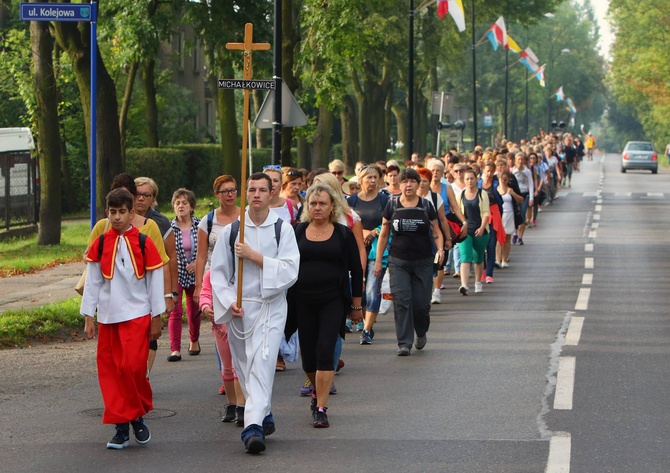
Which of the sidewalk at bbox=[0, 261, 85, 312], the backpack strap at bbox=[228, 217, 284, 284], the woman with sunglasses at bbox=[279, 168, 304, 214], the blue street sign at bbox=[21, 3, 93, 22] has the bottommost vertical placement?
the sidewalk at bbox=[0, 261, 85, 312]

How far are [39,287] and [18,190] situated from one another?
9.41 m

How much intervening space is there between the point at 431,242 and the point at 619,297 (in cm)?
553

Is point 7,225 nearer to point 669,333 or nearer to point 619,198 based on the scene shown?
point 669,333

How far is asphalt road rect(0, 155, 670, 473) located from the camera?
7.68 meters

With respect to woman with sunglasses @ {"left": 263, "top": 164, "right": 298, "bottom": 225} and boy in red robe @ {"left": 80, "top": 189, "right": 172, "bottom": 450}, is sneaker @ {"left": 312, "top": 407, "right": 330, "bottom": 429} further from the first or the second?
woman with sunglasses @ {"left": 263, "top": 164, "right": 298, "bottom": 225}

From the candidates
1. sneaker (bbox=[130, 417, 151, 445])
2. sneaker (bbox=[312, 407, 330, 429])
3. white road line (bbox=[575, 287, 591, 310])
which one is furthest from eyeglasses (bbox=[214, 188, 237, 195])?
white road line (bbox=[575, 287, 591, 310])

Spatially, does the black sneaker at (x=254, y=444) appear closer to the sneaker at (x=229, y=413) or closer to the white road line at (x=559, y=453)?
the sneaker at (x=229, y=413)

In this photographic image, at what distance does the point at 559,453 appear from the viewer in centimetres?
777

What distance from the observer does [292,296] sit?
8.76 m

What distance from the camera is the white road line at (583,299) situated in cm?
1573

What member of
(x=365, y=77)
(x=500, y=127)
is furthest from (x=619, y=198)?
(x=500, y=127)

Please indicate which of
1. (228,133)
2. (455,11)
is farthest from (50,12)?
(455,11)

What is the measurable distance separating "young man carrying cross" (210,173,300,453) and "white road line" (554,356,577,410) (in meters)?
2.31

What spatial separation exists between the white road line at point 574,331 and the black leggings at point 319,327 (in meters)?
4.46
